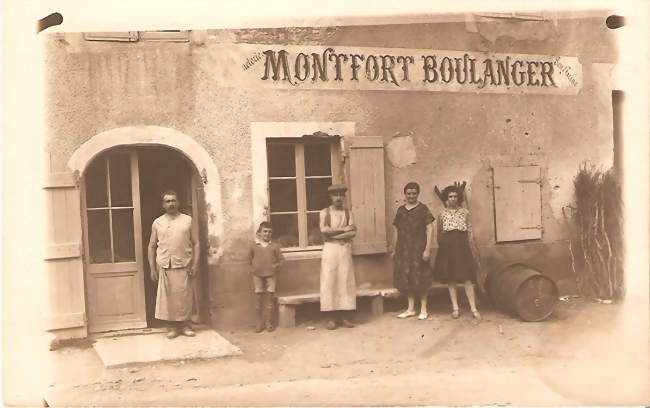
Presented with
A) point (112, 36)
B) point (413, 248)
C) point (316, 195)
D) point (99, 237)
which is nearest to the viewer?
point (112, 36)

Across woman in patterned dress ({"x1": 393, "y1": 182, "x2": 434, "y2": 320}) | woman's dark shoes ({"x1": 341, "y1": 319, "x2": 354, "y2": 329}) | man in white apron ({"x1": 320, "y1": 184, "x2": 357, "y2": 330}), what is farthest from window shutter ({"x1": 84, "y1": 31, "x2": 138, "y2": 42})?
woman's dark shoes ({"x1": 341, "y1": 319, "x2": 354, "y2": 329})

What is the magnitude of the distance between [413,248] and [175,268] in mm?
2127

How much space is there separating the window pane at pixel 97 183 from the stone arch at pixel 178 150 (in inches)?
2.5

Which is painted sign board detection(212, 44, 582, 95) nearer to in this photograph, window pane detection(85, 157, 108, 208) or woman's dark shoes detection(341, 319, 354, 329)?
window pane detection(85, 157, 108, 208)

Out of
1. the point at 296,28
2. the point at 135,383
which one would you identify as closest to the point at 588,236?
the point at 296,28

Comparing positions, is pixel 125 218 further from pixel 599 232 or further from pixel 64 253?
pixel 599 232

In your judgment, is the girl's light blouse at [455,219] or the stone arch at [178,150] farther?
the girl's light blouse at [455,219]

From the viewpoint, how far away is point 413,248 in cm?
567

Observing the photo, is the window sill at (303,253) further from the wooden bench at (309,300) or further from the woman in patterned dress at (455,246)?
the woman in patterned dress at (455,246)

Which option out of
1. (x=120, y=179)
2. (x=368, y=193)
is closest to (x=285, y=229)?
(x=368, y=193)

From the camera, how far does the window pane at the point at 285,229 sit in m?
5.25

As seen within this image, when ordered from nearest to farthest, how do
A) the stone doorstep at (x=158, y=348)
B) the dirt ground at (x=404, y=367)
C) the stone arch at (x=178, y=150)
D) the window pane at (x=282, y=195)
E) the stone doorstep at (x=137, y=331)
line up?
the dirt ground at (x=404, y=367) → the stone doorstep at (x=158, y=348) → the stone arch at (x=178, y=150) → the stone doorstep at (x=137, y=331) → the window pane at (x=282, y=195)

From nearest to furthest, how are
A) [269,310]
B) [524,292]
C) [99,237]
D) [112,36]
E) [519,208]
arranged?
[112,36], [99,237], [269,310], [524,292], [519,208]

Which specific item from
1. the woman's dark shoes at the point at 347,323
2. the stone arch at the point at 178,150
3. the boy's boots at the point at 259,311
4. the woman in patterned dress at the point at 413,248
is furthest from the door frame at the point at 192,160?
the woman in patterned dress at the point at 413,248
